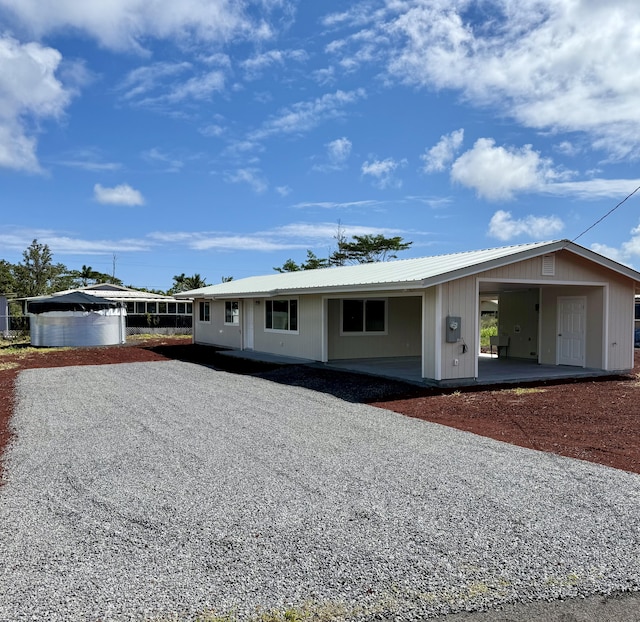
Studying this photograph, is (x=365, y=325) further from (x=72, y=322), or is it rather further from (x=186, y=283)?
(x=186, y=283)

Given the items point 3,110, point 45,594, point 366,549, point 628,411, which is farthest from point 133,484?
point 3,110

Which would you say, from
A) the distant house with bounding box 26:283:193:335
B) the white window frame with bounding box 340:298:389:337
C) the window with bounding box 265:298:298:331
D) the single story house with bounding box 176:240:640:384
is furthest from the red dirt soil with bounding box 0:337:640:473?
the distant house with bounding box 26:283:193:335

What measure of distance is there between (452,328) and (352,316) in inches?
214

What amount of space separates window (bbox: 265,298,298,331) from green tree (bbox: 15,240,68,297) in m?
34.6

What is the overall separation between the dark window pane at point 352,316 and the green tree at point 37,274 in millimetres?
38079

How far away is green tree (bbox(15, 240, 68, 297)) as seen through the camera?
44.9 meters

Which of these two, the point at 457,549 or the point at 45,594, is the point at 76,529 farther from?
the point at 457,549

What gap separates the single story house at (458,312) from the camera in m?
11.2

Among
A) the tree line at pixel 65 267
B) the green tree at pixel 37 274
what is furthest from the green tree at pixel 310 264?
the green tree at pixel 37 274

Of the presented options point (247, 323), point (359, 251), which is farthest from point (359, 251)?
point (247, 323)

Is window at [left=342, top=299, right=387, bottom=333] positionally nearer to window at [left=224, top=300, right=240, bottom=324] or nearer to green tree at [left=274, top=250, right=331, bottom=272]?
window at [left=224, top=300, right=240, bottom=324]

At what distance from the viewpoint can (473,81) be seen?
15.6 meters

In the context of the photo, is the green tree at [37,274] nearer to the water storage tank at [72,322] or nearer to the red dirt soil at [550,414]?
the water storage tank at [72,322]

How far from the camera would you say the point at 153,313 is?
33344 millimetres
